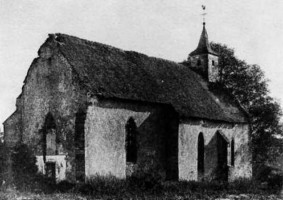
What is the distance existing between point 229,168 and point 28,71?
728 inches

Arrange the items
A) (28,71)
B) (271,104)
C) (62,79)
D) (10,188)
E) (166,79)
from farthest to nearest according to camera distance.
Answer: (271,104), (166,79), (28,71), (62,79), (10,188)

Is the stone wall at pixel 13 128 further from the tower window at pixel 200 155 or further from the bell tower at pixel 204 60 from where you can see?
the bell tower at pixel 204 60

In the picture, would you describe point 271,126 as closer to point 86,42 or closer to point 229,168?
point 229,168

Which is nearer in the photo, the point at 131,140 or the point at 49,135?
the point at 49,135

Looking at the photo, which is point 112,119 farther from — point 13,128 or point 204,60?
point 204,60

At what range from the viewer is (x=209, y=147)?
3391 centimetres

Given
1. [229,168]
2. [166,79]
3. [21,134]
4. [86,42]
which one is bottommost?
[229,168]

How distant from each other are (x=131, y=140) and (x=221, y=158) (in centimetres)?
1076

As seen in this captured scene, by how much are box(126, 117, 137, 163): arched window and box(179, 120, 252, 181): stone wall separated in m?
3.81

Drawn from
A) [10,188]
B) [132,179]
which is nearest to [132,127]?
[132,179]

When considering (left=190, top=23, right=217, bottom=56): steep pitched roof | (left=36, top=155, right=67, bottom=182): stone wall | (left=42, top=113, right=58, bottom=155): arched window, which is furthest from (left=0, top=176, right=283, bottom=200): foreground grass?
(left=190, top=23, right=217, bottom=56): steep pitched roof

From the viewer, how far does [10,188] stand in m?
23.7

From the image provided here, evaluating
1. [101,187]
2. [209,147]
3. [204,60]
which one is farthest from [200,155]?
[101,187]

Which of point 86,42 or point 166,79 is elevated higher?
point 86,42
